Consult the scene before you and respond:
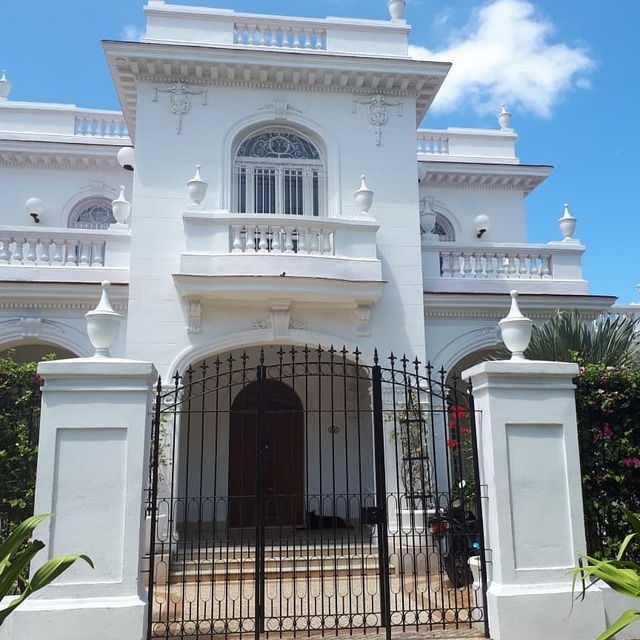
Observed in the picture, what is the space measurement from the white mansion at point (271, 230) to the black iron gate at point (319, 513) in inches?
34.8

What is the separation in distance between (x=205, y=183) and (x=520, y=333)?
19.4 ft

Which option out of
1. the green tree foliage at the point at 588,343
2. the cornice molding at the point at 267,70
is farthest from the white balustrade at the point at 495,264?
the green tree foliage at the point at 588,343

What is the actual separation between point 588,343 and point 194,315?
5.62 meters

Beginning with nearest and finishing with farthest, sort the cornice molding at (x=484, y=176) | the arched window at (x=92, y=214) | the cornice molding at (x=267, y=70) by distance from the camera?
the cornice molding at (x=267, y=70), the arched window at (x=92, y=214), the cornice molding at (x=484, y=176)

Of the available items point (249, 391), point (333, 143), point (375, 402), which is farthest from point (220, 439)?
point (375, 402)

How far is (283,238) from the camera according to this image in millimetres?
10031

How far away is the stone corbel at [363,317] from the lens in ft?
33.8

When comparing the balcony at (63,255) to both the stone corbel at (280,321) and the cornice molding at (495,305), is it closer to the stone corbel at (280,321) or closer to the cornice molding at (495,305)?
the stone corbel at (280,321)

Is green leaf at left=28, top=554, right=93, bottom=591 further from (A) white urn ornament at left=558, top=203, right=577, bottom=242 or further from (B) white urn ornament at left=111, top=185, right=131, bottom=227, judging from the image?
(A) white urn ornament at left=558, top=203, right=577, bottom=242

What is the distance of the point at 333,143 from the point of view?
36.9 ft

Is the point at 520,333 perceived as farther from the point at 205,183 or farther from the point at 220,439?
the point at 220,439

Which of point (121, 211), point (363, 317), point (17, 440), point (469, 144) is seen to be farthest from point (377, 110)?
point (17, 440)

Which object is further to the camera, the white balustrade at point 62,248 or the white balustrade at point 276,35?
the white balustrade at point 276,35

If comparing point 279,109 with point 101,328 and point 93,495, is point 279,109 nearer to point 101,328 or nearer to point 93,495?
point 101,328
